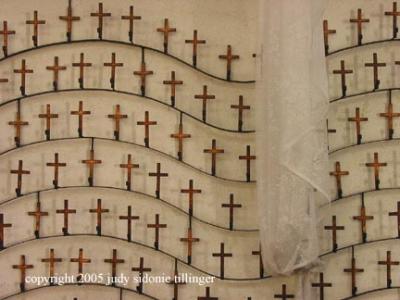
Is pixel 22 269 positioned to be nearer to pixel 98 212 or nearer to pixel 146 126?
pixel 98 212

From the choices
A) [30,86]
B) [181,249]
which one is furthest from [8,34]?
[181,249]

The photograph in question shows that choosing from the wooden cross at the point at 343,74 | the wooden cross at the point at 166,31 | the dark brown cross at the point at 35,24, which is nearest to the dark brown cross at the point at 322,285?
the wooden cross at the point at 343,74

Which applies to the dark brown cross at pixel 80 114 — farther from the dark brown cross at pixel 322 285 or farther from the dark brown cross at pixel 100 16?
the dark brown cross at pixel 322 285

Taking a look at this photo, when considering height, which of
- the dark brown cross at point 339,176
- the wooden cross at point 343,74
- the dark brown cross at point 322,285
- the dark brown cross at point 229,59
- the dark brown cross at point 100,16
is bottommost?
the dark brown cross at point 322,285

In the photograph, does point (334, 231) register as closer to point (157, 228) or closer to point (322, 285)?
point (322, 285)

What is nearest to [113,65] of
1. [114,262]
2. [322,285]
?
[114,262]

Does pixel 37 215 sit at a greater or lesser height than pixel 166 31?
lesser

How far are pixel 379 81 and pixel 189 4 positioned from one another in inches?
21.7

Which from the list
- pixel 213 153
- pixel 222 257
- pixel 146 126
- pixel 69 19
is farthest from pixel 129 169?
pixel 69 19

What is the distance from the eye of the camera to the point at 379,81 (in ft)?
4.85

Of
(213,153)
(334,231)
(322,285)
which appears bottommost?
(322,285)

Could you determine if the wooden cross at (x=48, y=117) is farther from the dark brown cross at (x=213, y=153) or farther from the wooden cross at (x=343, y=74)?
the wooden cross at (x=343, y=74)

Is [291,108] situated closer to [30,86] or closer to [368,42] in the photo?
[368,42]

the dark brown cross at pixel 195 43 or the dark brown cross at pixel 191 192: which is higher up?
the dark brown cross at pixel 195 43
